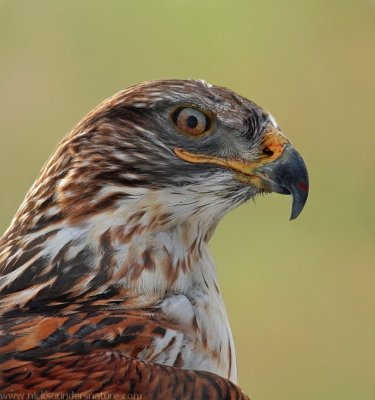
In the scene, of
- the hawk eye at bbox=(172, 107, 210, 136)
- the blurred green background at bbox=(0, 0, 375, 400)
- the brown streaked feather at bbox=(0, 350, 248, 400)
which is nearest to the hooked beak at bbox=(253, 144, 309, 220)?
the hawk eye at bbox=(172, 107, 210, 136)

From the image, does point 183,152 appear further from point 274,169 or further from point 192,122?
point 274,169

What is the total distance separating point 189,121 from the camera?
475 centimetres

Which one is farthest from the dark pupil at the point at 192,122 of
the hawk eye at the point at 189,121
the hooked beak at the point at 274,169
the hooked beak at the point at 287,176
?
the hooked beak at the point at 287,176

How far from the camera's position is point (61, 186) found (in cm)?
464

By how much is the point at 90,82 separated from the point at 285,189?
23.7 ft

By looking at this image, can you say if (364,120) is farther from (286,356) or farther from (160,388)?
(160,388)

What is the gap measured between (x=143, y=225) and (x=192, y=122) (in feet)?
1.48

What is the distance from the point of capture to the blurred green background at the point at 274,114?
367 inches

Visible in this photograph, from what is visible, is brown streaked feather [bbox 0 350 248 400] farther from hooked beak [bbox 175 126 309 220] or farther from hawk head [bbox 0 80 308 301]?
hooked beak [bbox 175 126 309 220]

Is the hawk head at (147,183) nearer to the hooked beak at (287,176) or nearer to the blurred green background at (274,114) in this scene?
the hooked beak at (287,176)

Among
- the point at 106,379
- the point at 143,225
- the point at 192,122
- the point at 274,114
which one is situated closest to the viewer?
the point at 106,379

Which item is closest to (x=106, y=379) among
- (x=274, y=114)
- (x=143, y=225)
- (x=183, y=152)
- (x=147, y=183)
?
(x=143, y=225)

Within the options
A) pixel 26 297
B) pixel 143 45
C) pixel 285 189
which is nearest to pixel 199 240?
pixel 285 189

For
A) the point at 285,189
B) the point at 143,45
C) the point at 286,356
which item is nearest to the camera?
the point at 285,189
